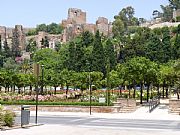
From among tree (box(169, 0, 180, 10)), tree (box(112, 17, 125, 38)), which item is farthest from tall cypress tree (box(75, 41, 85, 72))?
tree (box(169, 0, 180, 10))

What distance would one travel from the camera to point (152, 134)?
17953 mm

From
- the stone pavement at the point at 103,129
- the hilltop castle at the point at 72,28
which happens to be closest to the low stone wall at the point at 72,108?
the stone pavement at the point at 103,129

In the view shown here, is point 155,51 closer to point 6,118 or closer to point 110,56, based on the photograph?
point 110,56

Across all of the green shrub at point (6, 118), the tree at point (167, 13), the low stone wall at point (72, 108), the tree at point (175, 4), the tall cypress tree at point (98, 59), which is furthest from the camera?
the tree at point (167, 13)

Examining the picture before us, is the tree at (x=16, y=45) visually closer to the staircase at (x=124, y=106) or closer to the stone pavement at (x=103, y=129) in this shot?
the staircase at (x=124, y=106)

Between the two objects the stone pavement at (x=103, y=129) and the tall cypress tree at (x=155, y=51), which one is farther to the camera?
the tall cypress tree at (x=155, y=51)

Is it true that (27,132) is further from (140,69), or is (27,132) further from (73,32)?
(73,32)

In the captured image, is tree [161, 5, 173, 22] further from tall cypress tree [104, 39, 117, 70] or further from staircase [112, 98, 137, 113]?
staircase [112, 98, 137, 113]

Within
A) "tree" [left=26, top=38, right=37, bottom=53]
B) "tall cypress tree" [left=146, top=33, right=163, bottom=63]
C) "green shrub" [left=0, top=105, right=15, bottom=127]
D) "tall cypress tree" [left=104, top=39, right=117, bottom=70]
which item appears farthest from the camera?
"tree" [left=26, top=38, right=37, bottom=53]

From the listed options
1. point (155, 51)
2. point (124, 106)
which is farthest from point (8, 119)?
point (155, 51)

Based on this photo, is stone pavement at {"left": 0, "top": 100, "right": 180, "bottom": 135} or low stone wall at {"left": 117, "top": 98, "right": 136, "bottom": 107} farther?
low stone wall at {"left": 117, "top": 98, "right": 136, "bottom": 107}

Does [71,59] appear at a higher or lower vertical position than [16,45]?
lower

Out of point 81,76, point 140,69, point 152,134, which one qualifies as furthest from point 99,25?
point 152,134

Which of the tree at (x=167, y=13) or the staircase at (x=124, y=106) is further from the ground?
the tree at (x=167, y=13)
